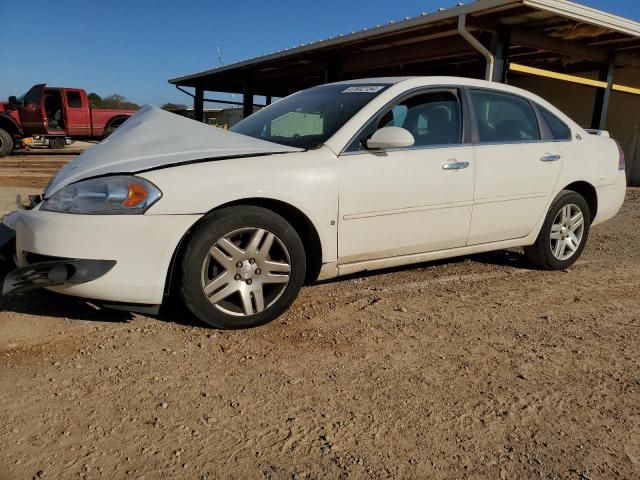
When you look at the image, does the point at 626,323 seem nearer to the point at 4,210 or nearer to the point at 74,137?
the point at 4,210

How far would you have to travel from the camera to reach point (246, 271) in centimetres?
303

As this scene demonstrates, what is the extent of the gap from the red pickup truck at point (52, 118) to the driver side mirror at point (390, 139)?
15.2 m

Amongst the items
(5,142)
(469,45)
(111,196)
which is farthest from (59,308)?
(5,142)

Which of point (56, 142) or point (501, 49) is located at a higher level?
point (501, 49)

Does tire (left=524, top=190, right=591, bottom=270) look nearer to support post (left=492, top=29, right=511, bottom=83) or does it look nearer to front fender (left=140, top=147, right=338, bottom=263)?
front fender (left=140, top=147, right=338, bottom=263)

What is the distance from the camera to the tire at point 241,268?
2.88 metres

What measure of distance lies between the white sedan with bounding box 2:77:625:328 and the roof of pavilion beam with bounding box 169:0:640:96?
165 inches

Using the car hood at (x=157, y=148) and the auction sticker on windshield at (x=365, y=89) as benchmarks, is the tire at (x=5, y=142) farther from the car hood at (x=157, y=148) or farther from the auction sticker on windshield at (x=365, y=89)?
the auction sticker on windshield at (x=365, y=89)

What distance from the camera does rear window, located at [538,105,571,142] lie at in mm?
4449

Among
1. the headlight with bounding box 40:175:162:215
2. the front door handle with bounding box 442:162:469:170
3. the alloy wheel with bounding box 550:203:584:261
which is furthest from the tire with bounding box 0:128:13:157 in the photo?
the alloy wheel with bounding box 550:203:584:261

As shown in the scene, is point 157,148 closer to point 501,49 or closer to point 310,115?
point 310,115

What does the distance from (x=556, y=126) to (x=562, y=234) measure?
915 mm

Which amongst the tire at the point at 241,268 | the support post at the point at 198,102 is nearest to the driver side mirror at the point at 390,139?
the tire at the point at 241,268

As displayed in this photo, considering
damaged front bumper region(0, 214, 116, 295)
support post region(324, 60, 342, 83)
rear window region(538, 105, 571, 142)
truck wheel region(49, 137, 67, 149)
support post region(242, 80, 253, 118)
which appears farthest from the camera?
truck wheel region(49, 137, 67, 149)
